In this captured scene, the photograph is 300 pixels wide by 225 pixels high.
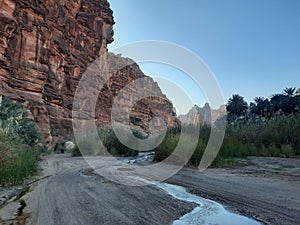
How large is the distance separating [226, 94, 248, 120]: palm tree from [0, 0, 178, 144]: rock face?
1744cm

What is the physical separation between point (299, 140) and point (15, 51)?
69.8 ft

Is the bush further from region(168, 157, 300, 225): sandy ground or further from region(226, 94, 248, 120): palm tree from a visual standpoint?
region(226, 94, 248, 120): palm tree

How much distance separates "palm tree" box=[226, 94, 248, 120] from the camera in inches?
1150

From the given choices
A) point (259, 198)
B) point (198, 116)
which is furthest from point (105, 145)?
point (259, 198)

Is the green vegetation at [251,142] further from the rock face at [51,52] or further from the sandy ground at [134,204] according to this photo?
the rock face at [51,52]

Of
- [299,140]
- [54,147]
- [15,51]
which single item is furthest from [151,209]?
[15,51]

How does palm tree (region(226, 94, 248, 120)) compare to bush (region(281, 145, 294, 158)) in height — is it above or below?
above

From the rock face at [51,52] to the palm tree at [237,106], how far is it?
57.2ft

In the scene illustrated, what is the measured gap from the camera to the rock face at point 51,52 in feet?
64.8

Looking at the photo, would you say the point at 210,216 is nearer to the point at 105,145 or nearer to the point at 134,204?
the point at 134,204

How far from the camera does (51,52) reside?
2656cm

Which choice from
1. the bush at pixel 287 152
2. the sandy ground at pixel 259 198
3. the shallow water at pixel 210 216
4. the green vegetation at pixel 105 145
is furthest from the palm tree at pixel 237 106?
the shallow water at pixel 210 216

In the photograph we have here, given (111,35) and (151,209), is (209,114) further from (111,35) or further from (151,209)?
(111,35)

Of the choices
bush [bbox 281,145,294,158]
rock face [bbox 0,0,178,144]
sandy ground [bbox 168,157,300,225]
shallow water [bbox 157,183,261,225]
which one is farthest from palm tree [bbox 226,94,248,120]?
shallow water [bbox 157,183,261,225]
